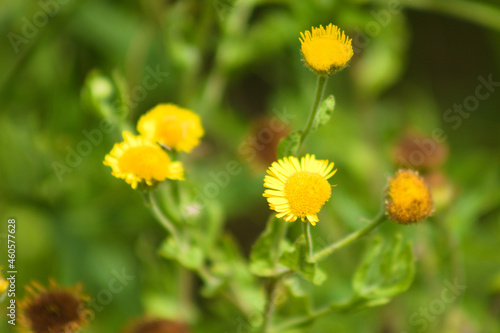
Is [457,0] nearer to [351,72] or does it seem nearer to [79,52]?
[351,72]

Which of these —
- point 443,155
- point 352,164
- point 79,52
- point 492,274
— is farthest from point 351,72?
point 79,52

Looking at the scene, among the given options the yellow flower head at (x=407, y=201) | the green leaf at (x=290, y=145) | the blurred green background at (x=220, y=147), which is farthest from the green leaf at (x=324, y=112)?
the blurred green background at (x=220, y=147)

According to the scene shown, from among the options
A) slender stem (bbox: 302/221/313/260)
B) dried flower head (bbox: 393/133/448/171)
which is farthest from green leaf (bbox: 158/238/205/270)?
dried flower head (bbox: 393/133/448/171)

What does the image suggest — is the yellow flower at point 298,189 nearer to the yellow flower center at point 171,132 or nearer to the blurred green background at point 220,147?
the yellow flower center at point 171,132

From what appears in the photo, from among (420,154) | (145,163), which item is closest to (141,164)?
(145,163)

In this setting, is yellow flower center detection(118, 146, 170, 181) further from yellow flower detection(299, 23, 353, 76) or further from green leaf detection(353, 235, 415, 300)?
green leaf detection(353, 235, 415, 300)

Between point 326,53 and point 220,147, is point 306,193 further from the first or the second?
point 220,147
